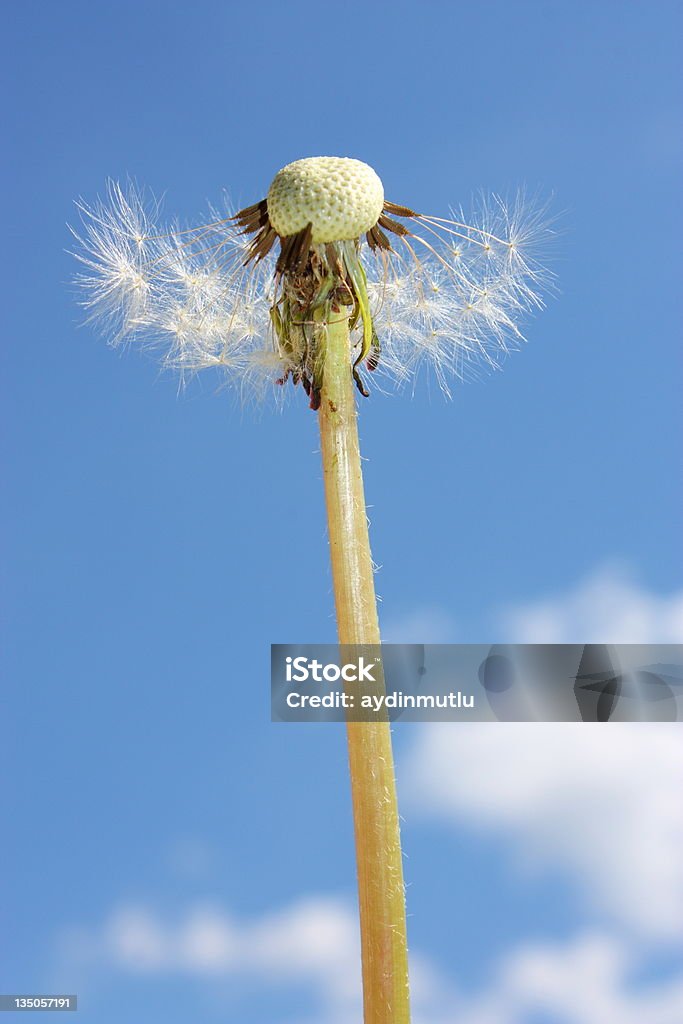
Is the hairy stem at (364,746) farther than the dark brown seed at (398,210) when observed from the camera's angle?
No

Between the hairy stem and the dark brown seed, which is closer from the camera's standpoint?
the hairy stem

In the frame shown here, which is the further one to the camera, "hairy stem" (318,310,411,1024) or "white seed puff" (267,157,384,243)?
"white seed puff" (267,157,384,243)

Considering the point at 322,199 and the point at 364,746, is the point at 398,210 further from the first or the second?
the point at 364,746

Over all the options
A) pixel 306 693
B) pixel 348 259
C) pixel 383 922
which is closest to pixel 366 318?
pixel 348 259

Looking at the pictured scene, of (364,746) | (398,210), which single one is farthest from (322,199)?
(364,746)

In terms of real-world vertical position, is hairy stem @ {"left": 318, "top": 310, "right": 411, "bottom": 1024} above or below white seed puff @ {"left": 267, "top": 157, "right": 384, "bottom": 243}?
below

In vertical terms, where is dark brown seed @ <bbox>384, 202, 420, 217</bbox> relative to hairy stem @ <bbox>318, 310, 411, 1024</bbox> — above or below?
above
